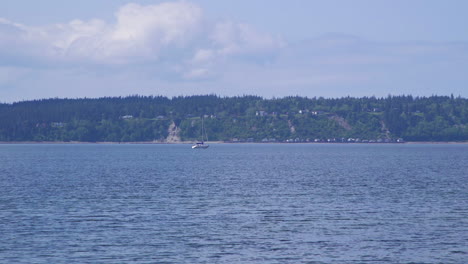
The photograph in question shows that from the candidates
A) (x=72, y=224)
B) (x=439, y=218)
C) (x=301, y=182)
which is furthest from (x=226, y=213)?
(x=301, y=182)

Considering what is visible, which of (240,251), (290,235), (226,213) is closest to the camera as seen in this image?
(240,251)

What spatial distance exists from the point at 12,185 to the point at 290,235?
57.8 metres

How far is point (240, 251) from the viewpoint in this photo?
146 feet

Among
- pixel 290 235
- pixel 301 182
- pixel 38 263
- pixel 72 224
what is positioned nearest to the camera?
pixel 38 263

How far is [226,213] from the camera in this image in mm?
62844

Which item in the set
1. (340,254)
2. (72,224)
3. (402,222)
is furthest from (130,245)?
(402,222)

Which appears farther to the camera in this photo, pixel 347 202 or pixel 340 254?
pixel 347 202

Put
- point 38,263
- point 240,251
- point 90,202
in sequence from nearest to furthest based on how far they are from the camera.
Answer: point 38,263 → point 240,251 → point 90,202

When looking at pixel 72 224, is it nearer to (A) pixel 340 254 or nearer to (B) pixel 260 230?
(B) pixel 260 230

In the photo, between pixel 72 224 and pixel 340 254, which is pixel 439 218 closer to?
pixel 340 254

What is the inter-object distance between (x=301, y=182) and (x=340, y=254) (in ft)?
191

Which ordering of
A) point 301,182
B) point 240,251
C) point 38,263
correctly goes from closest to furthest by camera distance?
point 38,263 < point 240,251 < point 301,182

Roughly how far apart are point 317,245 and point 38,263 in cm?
1932

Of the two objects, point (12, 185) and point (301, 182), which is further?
point (301, 182)
